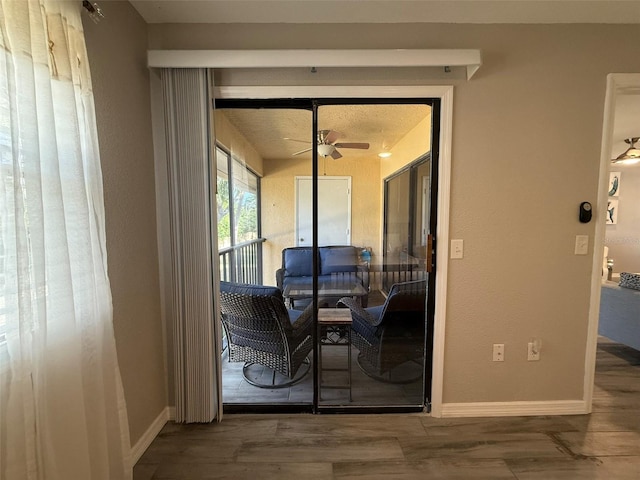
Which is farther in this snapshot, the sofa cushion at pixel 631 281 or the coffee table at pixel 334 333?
the sofa cushion at pixel 631 281

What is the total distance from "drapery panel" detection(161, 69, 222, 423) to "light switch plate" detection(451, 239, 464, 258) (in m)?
1.57

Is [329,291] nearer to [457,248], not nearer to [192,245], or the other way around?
[457,248]

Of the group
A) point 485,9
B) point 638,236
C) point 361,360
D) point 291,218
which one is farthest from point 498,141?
point 638,236

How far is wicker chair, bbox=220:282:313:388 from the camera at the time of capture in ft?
6.74

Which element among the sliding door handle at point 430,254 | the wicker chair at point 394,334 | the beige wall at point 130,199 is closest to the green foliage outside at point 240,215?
the beige wall at point 130,199

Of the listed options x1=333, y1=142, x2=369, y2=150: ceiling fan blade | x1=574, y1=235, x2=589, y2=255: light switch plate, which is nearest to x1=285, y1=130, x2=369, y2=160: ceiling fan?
x1=333, y1=142, x2=369, y2=150: ceiling fan blade

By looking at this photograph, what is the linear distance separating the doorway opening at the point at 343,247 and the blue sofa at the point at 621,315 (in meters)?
2.13

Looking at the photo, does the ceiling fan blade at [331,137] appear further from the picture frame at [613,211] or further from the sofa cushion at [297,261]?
the picture frame at [613,211]

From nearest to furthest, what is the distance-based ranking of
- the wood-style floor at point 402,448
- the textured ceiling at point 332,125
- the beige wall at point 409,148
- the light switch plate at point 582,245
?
the wood-style floor at point 402,448 → the light switch plate at point 582,245 → the beige wall at point 409,148 → the textured ceiling at point 332,125

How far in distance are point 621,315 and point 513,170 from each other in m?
2.16

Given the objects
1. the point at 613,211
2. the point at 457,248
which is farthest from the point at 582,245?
the point at 613,211

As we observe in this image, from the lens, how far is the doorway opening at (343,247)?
2.04 meters

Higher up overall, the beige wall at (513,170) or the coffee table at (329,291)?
the beige wall at (513,170)

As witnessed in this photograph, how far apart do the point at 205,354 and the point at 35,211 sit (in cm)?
127
